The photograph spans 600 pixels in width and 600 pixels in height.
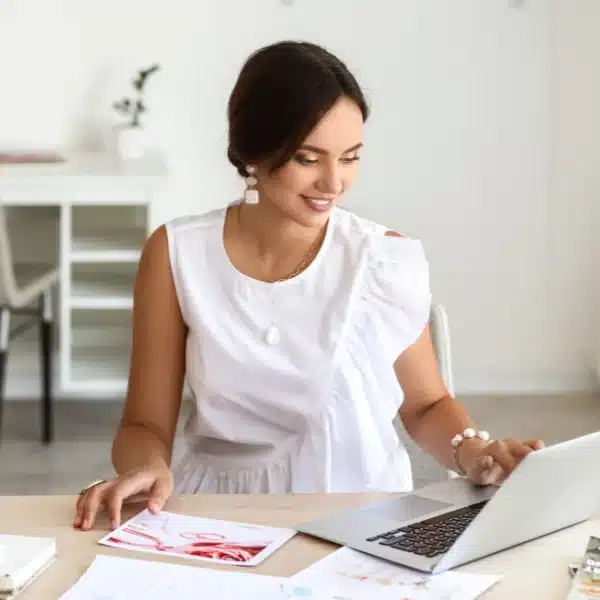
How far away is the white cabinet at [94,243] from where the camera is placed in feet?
11.2

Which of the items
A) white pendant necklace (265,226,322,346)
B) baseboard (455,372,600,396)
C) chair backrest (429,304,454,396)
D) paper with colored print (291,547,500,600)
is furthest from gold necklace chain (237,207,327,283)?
baseboard (455,372,600,396)

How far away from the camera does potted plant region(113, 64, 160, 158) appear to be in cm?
369

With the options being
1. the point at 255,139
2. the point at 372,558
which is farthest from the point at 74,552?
the point at 255,139

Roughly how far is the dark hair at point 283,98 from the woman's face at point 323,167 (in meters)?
0.01

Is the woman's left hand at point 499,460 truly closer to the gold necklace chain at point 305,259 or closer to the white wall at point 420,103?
the gold necklace chain at point 305,259

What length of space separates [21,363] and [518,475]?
323cm

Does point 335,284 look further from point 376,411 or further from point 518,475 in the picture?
point 518,475

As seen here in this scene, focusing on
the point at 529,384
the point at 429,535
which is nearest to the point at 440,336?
the point at 429,535

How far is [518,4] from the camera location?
152 inches

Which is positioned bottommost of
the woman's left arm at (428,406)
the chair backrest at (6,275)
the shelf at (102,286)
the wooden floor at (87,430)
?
the wooden floor at (87,430)

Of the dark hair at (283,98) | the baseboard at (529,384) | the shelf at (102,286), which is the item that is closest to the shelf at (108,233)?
the shelf at (102,286)

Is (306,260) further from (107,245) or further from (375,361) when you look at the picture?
(107,245)

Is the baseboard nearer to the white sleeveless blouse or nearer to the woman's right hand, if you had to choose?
the white sleeveless blouse

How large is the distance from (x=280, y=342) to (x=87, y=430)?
2153mm
